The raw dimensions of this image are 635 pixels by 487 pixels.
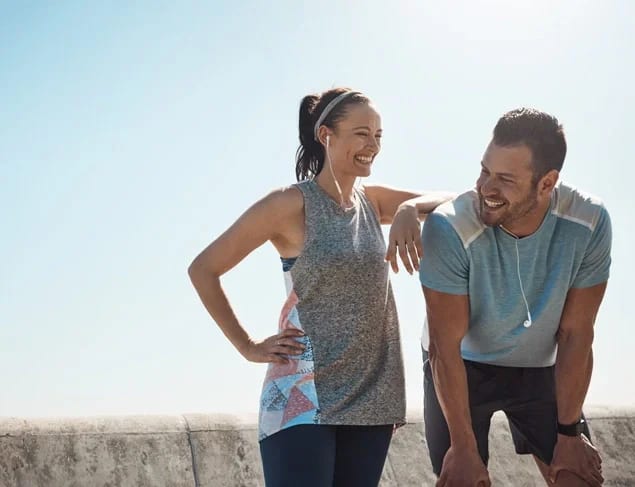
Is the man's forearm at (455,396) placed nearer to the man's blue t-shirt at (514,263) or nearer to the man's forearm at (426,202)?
the man's blue t-shirt at (514,263)

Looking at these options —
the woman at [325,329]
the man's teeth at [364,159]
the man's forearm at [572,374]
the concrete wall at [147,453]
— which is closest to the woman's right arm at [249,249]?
the woman at [325,329]

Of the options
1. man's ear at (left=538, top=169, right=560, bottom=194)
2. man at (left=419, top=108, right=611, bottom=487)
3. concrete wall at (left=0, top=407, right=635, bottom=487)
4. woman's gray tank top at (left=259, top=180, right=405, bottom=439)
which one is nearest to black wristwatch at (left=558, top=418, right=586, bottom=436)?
man at (left=419, top=108, right=611, bottom=487)

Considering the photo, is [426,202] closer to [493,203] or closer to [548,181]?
[493,203]

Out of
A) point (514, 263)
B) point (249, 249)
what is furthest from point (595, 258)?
point (249, 249)

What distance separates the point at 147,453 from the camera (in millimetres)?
4199

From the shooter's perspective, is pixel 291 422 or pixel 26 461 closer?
pixel 291 422

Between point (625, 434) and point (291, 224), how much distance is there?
121 inches

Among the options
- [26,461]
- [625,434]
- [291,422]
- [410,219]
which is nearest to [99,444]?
[26,461]

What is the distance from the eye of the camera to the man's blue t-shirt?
3027 mm

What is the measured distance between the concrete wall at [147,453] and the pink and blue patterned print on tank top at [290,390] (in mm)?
1279

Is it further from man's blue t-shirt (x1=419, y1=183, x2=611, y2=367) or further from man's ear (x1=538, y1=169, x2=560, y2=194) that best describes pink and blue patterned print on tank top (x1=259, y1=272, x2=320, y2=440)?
man's ear (x1=538, y1=169, x2=560, y2=194)

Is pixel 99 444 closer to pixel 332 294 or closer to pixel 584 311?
pixel 332 294

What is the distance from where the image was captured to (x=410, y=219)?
2.97 m

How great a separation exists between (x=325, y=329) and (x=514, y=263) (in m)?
0.63
